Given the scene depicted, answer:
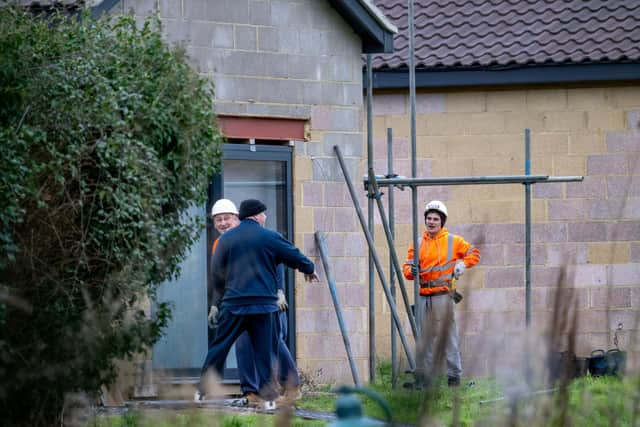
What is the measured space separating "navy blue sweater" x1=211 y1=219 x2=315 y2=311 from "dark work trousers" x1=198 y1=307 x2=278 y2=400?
0.40ft

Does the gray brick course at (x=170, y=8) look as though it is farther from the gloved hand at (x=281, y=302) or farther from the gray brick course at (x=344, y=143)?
the gloved hand at (x=281, y=302)

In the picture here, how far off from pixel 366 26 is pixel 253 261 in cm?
321

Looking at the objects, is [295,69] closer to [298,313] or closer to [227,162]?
[227,162]

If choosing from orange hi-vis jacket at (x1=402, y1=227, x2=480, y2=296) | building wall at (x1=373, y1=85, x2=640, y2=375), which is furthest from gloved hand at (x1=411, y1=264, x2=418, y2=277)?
building wall at (x1=373, y1=85, x2=640, y2=375)

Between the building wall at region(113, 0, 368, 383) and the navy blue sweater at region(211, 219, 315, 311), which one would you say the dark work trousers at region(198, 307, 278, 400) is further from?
the building wall at region(113, 0, 368, 383)

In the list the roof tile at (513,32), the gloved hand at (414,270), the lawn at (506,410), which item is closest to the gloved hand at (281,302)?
the gloved hand at (414,270)

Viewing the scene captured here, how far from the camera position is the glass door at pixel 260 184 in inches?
444

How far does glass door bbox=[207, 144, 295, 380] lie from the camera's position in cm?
1129

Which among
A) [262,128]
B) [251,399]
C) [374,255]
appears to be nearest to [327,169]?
[262,128]

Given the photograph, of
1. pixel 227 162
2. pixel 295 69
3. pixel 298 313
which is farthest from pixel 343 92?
pixel 298 313

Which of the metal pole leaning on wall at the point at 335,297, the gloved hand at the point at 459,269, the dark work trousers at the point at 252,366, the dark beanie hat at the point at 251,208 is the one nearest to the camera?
the dark beanie hat at the point at 251,208

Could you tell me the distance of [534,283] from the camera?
13.6 metres

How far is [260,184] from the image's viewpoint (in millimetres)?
11570

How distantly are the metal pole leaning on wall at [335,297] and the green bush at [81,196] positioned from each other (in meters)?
3.06
